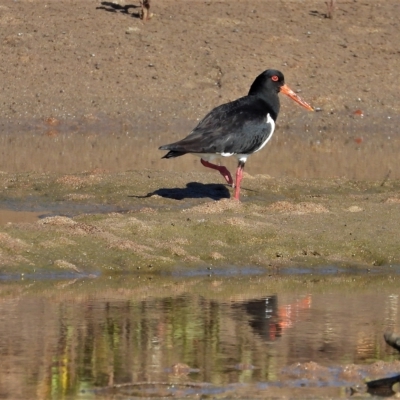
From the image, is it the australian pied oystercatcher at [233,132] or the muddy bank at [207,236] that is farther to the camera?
the australian pied oystercatcher at [233,132]

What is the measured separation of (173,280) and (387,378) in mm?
5063

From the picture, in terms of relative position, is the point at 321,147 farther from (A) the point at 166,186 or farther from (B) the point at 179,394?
(B) the point at 179,394

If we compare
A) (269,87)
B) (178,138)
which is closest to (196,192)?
(269,87)

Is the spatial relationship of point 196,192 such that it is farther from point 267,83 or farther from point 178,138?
point 178,138

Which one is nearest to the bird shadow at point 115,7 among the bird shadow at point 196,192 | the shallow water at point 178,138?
the shallow water at point 178,138

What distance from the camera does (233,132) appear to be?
16844mm

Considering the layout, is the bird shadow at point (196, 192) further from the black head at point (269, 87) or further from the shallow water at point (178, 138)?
the shallow water at point (178, 138)

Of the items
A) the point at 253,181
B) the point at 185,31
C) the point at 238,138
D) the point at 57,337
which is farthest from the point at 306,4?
the point at 57,337

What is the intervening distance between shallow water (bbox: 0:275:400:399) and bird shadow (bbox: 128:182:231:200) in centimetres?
545

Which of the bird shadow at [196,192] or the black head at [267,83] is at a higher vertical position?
the black head at [267,83]

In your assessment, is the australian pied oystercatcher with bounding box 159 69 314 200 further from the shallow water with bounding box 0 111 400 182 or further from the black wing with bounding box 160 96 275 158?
the shallow water with bounding box 0 111 400 182

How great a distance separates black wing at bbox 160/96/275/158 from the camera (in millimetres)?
16656

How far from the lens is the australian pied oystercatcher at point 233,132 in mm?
16688

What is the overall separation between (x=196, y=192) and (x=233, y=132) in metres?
2.28
